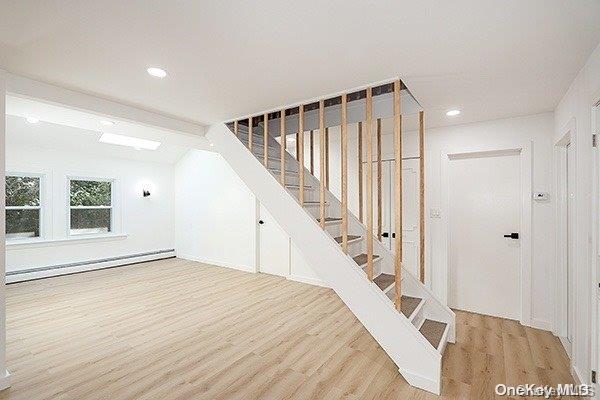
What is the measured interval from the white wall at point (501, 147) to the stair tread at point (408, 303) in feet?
3.52

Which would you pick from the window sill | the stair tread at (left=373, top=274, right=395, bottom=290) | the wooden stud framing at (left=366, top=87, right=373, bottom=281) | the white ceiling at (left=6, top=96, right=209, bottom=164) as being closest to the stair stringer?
the wooden stud framing at (left=366, top=87, right=373, bottom=281)

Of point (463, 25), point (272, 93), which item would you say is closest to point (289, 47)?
point (272, 93)

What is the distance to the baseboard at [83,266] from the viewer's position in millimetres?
4916

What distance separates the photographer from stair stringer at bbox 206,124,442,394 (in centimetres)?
217

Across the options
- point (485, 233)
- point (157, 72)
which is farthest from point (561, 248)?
point (157, 72)

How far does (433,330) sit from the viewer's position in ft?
8.75

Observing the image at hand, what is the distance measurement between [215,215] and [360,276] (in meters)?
4.80

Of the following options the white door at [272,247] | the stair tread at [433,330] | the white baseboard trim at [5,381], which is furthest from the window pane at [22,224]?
the stair tread at [433,330]

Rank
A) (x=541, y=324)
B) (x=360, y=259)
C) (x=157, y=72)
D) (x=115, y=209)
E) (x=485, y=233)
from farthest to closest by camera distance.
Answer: (x=115, y=209) < (x=485, y=233) < (x=541, y=324) < (x=360, y=259) < (x=157, y=72)

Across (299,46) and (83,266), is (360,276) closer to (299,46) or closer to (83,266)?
(299,46)

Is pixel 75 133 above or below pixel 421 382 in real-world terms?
above

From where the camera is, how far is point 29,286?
470 cm

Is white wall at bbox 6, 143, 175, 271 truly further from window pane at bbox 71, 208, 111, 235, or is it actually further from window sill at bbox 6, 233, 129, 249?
window pane at bbox 71, 208, 111, 235

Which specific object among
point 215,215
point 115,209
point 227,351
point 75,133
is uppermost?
point 75,133
